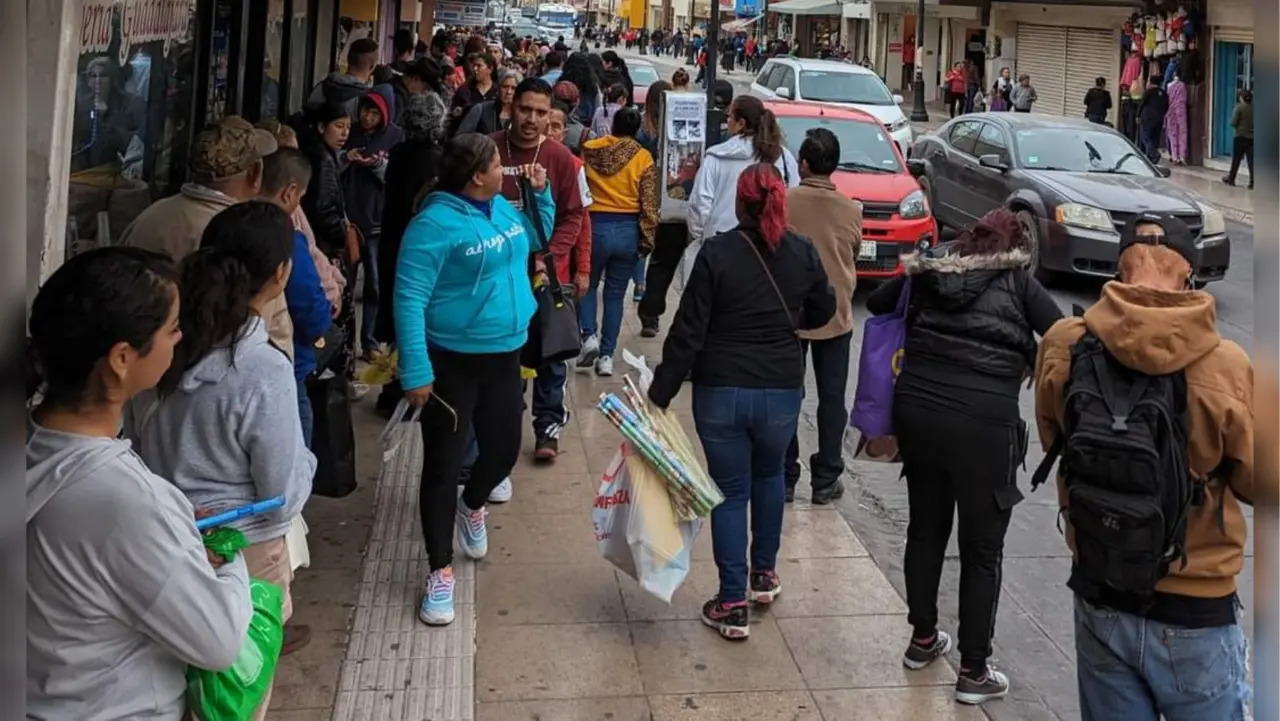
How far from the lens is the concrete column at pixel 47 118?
147 inches

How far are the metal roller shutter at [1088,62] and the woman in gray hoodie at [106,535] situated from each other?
29.2 metres

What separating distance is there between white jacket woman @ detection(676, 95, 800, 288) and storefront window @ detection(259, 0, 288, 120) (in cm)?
385

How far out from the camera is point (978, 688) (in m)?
4.46

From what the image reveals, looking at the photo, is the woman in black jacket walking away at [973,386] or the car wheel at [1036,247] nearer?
the woman in black jacket walking away at [973,386]

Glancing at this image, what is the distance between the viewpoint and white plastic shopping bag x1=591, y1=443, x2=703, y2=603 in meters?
4.67

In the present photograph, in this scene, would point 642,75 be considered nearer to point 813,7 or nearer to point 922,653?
point 922,653

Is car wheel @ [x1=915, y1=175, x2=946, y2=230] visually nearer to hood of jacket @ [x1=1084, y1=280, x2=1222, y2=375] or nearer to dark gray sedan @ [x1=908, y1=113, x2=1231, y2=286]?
dark gray sedan @ [x1=908, y1=113, x2=1231, y2=286]

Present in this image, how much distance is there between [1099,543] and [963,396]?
1151mm

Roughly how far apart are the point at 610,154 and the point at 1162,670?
17.1 feet

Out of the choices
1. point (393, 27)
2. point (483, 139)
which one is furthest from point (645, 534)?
point (393, 27)

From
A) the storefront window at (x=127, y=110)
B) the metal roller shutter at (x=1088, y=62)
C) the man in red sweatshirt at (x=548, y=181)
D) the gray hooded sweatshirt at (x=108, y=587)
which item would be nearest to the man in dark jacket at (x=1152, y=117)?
the metal roller shutter at (x=1088, y=62)

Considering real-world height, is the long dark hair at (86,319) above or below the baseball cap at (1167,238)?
below

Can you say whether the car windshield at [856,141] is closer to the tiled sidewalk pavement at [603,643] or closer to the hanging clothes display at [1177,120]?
the tiled sidewalk pavement at [603,643]

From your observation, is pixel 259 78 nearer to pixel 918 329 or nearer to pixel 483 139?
pixel 483 139
